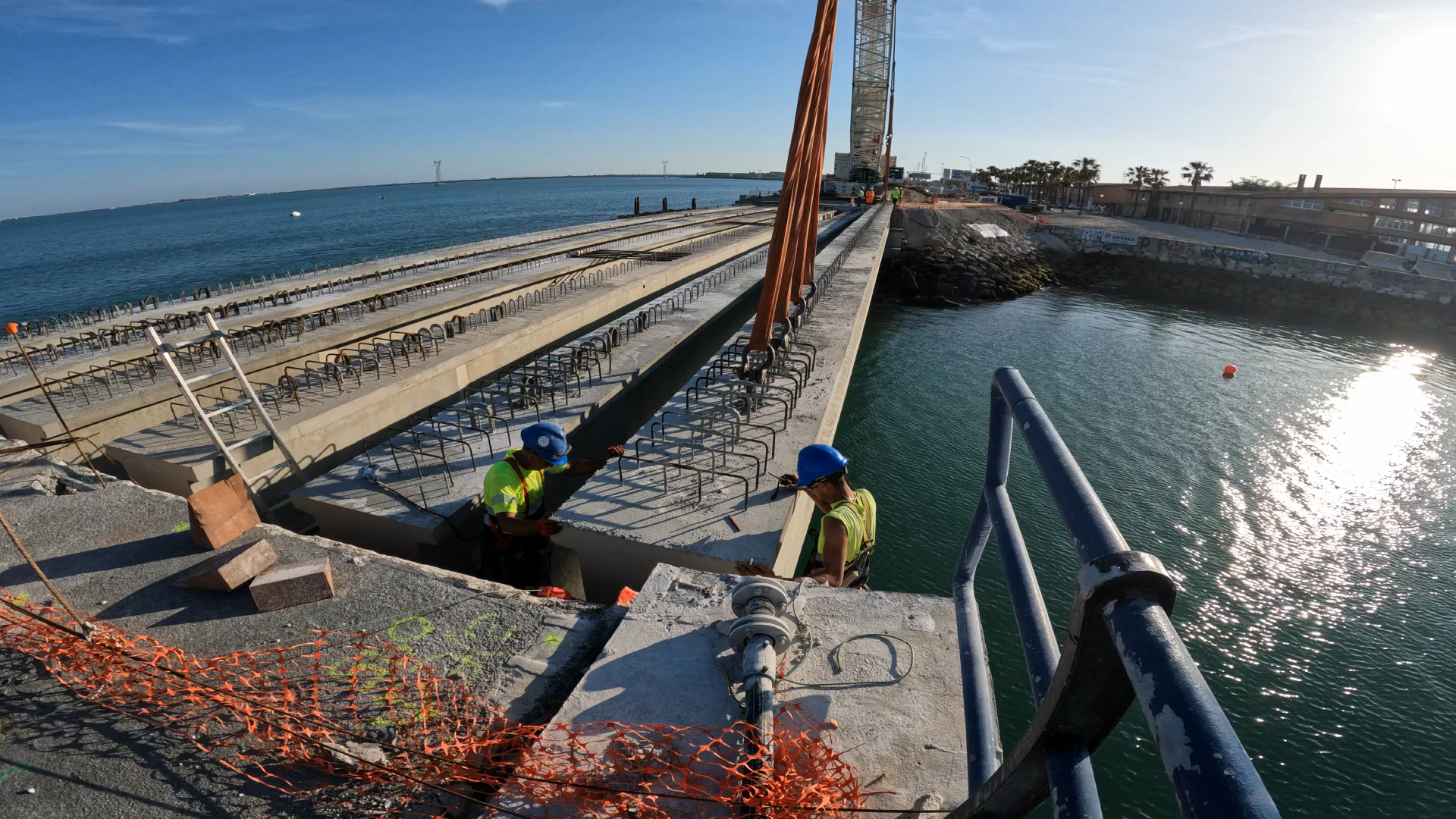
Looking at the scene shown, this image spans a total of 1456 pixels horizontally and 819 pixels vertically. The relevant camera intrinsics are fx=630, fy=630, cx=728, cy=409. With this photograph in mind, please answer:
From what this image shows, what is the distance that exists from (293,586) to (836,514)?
15.7ft

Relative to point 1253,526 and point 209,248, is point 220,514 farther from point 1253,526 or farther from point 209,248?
point 209,248

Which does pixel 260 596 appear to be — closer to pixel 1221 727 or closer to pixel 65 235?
pixel 1221 727

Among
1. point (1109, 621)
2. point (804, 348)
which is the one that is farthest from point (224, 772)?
point (804, 348)

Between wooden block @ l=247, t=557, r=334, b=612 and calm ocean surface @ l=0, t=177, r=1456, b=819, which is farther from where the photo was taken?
calm ocean surface @ l=0, t=177, r=1456, b=819

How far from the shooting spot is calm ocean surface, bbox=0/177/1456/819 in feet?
27.6

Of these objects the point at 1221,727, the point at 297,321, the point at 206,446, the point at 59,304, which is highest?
the point at 1221,727

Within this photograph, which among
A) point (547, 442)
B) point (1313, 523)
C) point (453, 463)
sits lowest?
point (1313, 523)

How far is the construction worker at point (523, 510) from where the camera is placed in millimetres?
6711

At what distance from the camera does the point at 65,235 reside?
140125 millimetres

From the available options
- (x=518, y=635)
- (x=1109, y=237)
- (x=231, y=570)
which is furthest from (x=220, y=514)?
(x=1109, y=237)

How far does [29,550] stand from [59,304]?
6077 cm

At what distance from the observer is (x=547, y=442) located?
6.62m

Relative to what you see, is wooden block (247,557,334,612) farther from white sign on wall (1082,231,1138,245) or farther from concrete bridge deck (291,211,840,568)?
white sign on wall (1082,231,1138,245)

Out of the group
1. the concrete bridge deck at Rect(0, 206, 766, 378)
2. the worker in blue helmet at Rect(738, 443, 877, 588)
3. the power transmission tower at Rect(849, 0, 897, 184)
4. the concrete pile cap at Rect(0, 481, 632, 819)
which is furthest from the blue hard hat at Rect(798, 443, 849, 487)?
the power transmission tower at Rect(849, 0, 897, 184)
